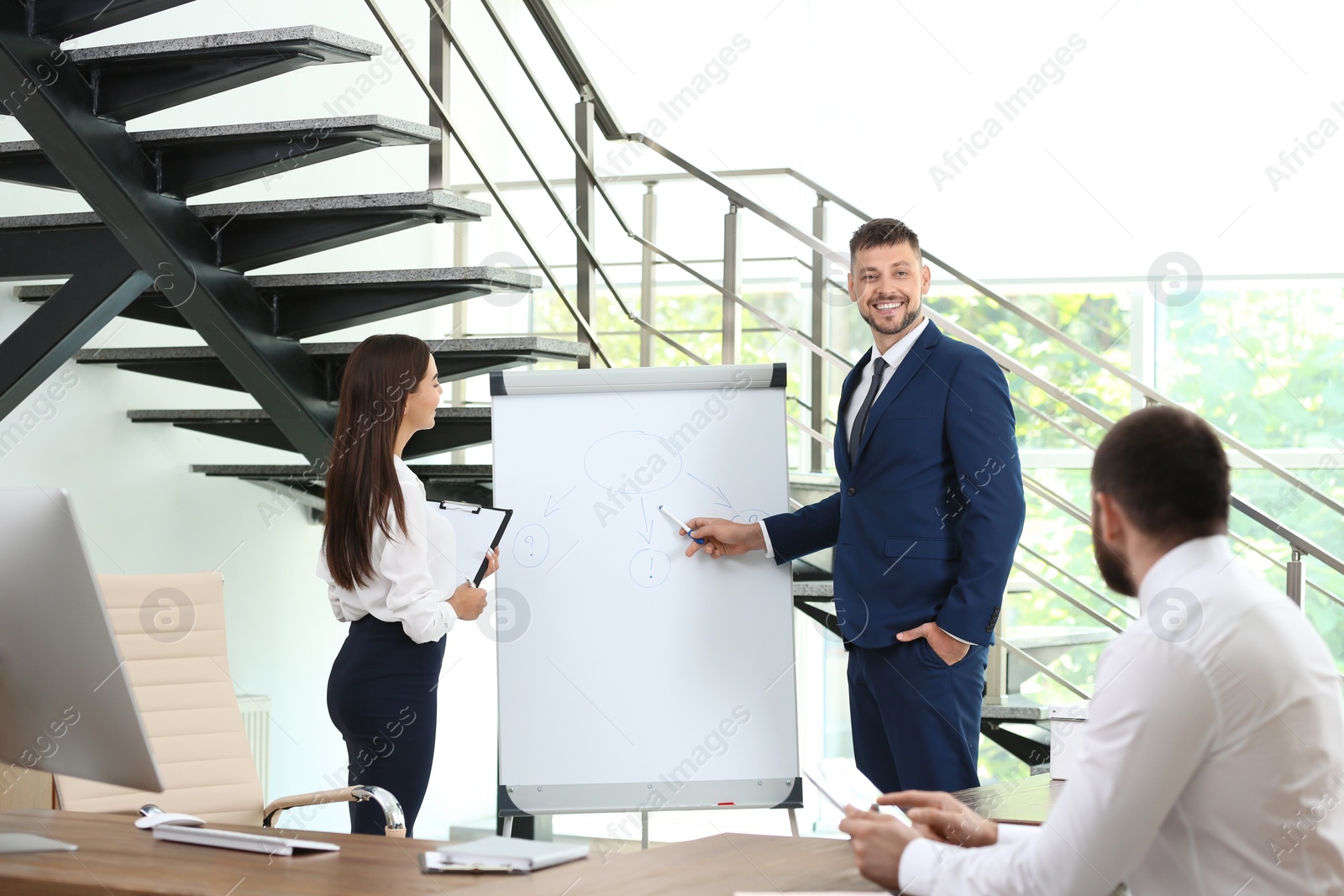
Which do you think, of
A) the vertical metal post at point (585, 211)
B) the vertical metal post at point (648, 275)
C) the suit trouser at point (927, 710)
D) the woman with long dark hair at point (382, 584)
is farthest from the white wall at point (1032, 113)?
the woman with long dark hair at point (382, 584)

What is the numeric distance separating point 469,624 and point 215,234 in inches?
118

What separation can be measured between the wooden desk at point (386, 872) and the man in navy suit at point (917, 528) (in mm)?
756

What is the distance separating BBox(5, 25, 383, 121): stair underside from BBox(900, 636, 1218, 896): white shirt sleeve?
6.07ft

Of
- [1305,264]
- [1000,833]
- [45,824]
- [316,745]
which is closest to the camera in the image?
[1000,833]

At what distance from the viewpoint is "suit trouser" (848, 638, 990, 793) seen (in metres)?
2.20

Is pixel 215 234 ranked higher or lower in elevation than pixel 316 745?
higher

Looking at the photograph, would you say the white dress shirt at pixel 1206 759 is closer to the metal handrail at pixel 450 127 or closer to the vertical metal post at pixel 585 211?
the metal handrail at pixel 450 127

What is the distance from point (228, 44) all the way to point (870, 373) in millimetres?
1427

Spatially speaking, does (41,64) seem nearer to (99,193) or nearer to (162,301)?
(99,193)

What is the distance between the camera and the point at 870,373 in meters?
2.49

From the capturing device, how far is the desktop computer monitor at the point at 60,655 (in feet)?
4.08

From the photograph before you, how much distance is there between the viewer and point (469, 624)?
5.46 m

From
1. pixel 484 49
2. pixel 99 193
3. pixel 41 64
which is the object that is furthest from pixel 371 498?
pixel 484 49

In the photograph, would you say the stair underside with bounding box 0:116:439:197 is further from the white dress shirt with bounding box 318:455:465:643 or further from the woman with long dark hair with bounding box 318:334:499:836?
the white dress shirt with bounding box 318:455:465:643
